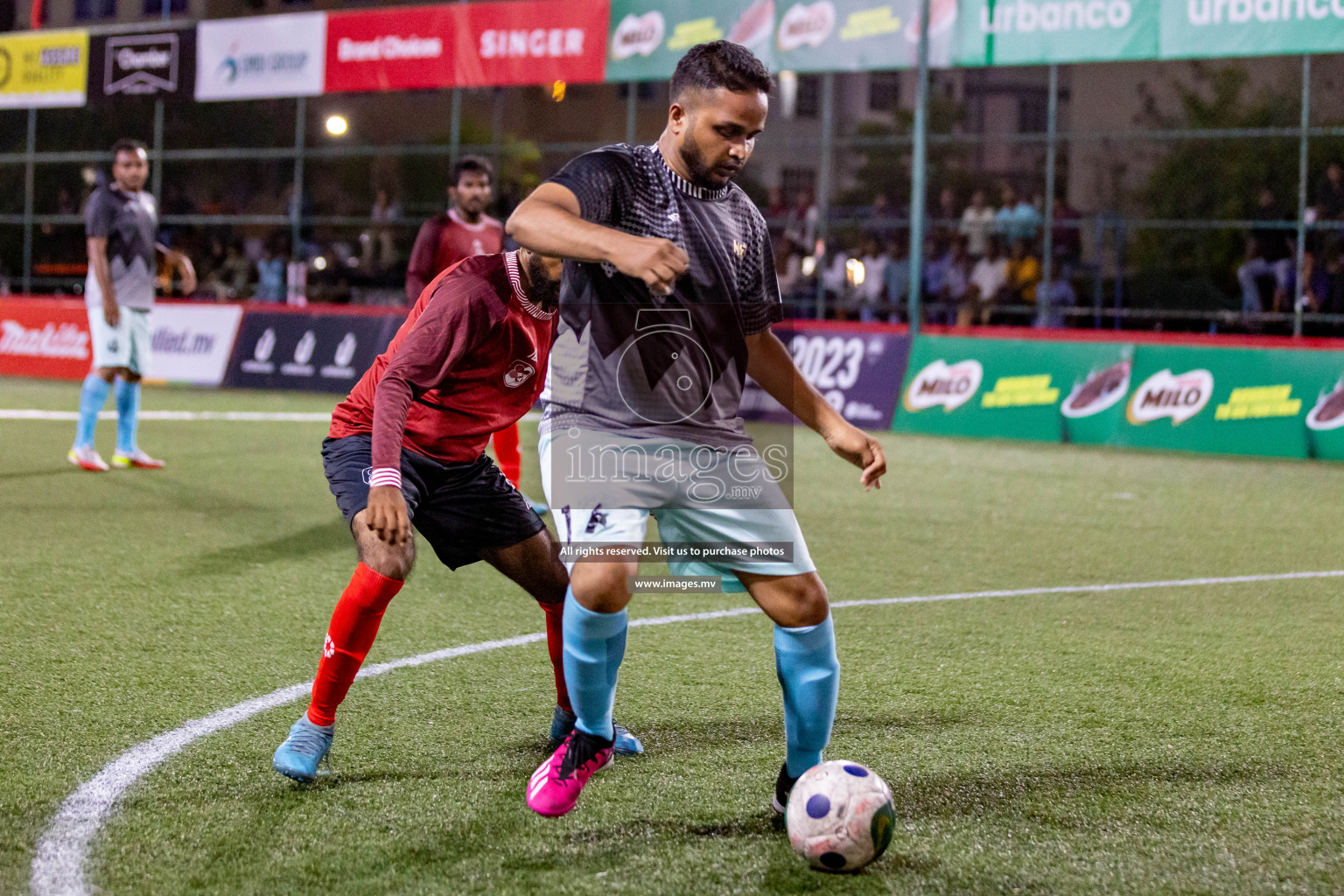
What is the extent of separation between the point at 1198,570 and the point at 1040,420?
6003mm

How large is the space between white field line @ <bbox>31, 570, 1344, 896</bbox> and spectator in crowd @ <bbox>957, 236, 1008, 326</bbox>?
1183cm

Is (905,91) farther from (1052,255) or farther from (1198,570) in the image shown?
(1198,570)

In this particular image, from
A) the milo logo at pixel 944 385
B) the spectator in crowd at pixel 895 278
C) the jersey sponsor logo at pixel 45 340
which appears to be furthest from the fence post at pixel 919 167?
the jersey sponsor logo at pixel 45 340

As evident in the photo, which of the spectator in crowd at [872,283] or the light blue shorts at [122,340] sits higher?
the spectator in crowd at [872,283]

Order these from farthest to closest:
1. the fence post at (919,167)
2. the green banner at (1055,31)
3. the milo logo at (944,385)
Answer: the fence post at (919,167)
the green banner at (1055,31)
the milo logo at (944,385)

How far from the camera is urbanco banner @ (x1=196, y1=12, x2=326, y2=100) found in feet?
62.1

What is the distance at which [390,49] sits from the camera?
1841 centimetres

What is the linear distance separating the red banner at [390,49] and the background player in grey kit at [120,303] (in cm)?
893

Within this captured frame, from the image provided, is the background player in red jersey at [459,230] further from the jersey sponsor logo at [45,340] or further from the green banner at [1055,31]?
the jersey sponsor logo at [45,340]

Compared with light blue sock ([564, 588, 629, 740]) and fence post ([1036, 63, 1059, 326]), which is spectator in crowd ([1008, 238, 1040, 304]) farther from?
light blue sock ([564, 588, 629, 740])

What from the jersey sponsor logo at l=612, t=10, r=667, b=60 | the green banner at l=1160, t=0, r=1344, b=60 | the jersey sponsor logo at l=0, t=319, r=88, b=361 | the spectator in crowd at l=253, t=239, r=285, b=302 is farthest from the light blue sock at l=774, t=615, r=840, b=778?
the spectator in crowd at l=253, t=239, r=285, b=302

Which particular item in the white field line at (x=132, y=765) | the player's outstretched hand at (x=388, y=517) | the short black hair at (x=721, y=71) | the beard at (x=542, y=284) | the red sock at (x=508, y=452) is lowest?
the white field line at (x=132, y=765)

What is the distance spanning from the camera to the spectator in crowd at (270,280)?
2320cm

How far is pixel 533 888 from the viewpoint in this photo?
2.97 metres
